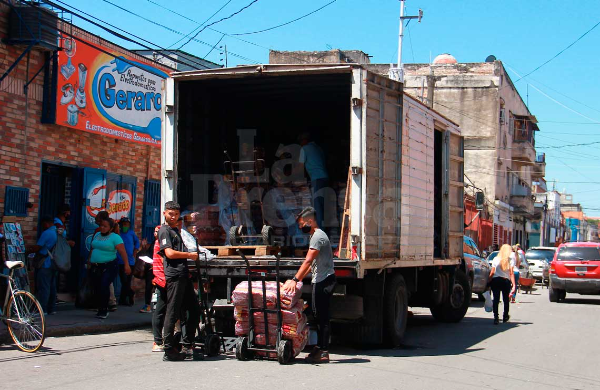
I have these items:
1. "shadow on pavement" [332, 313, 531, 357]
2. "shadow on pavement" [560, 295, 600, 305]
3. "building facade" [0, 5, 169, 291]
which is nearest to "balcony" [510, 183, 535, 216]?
"shadow on pavement" [560, 295, 600, 305]

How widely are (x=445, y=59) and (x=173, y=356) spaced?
1623 inches

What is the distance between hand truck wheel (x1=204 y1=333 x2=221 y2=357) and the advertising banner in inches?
202

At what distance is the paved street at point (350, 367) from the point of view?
729cm

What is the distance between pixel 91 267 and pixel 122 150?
12.1 feet

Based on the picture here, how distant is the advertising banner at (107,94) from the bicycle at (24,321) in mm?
4691

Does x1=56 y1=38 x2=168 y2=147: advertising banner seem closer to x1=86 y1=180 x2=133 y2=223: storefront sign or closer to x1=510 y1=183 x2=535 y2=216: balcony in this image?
x1=86 y1=180 x2=133 y2=223: storefront sign

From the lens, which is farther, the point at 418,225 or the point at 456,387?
the point at 418,225

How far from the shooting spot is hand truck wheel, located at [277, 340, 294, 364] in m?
8.29

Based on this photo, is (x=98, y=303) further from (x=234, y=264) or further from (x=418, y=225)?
(x=418, y=225)

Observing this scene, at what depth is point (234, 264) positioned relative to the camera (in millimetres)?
9320

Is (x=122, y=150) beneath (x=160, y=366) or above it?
above

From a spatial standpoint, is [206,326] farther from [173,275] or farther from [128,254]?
[128,254]

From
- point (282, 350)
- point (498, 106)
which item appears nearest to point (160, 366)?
point (282, 350)

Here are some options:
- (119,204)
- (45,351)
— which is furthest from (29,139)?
(45,351)
